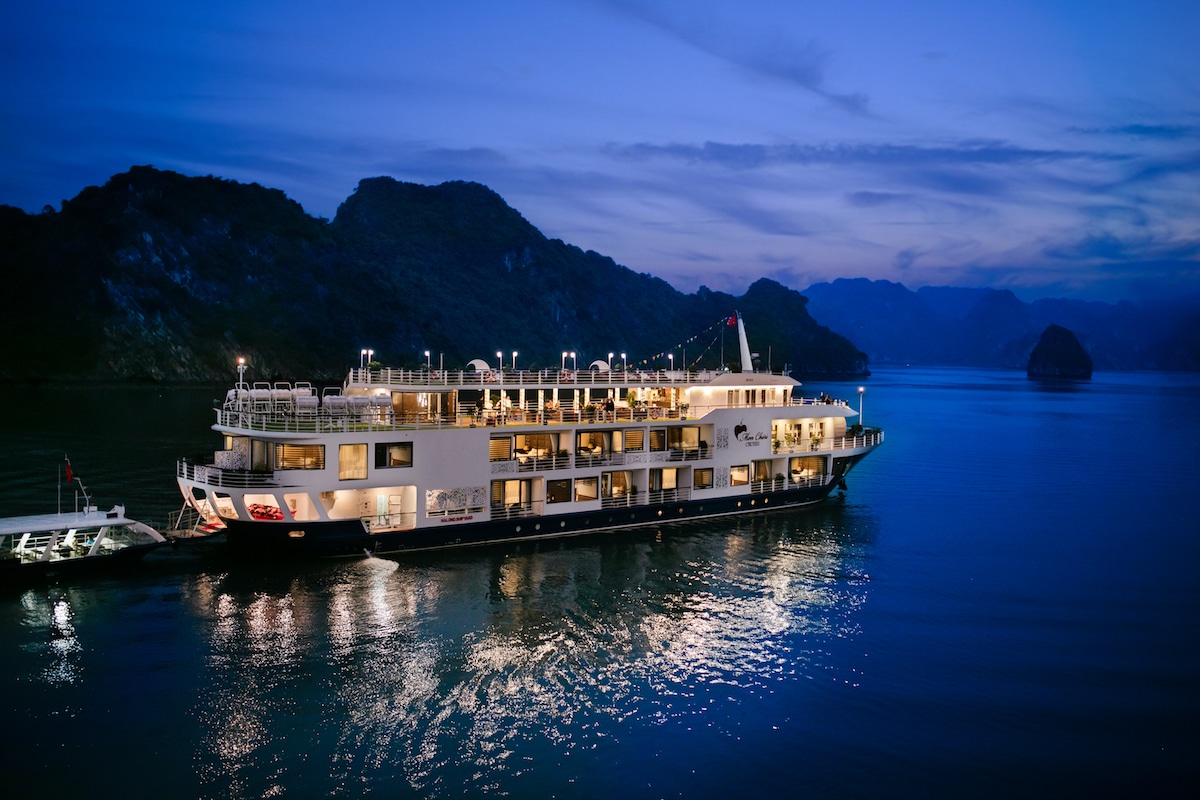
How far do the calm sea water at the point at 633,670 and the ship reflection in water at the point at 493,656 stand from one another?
0.08m

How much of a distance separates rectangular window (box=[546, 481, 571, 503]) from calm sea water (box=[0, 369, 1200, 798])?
78.6 inches

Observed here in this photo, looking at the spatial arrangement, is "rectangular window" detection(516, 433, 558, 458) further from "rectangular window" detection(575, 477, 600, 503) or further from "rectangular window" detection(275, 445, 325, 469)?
"rectangular window" detection(275, 445, 325, 469)

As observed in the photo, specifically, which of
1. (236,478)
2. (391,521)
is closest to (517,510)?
(391,521)

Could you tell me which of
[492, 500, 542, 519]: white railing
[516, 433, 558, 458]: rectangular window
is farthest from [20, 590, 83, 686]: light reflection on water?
[516, 433, 558, 458]: rectangular window

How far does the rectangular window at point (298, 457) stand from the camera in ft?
100

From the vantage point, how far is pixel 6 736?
18234 mm

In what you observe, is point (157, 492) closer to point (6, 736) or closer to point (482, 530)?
point (482, 530)

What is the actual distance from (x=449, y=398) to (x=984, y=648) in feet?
71.9

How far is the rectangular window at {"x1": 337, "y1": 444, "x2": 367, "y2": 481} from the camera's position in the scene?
3109 cm

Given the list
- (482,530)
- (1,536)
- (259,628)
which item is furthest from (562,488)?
(1,536)

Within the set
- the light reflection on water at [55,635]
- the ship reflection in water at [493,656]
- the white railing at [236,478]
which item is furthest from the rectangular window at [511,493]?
the light reflection on water at [55,635]

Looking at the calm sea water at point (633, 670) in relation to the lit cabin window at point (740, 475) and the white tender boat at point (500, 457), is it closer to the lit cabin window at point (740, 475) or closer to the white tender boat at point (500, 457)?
the white tender boat at point (500, 457)

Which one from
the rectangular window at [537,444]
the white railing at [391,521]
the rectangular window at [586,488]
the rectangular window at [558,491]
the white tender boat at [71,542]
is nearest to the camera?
the white tender boat at [71,542]

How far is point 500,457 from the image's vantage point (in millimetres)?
35594
